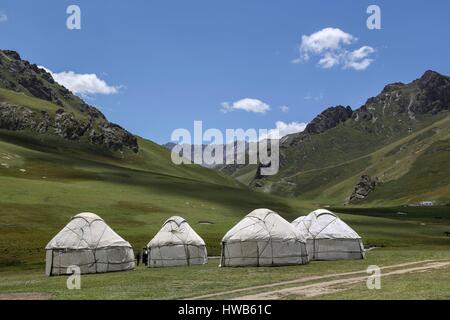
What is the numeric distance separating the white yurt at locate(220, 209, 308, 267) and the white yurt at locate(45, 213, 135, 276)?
28.7ft

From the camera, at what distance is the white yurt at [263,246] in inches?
1585

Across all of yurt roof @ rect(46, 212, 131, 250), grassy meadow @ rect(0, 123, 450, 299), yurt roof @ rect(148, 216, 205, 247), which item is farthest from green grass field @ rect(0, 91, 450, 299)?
yurt roof @ rect(148, 216, 205, 247)

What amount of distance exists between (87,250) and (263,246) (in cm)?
1394

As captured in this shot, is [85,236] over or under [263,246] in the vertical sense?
over

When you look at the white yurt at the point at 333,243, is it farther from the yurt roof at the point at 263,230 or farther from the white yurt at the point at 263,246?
the white yurt at the point at 263,246

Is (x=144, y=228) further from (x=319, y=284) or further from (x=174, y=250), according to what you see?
(x=319, y=284)

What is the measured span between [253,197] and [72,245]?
326 ft

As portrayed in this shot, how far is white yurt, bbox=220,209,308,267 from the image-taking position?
40250 millimetres

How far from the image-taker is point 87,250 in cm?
4216

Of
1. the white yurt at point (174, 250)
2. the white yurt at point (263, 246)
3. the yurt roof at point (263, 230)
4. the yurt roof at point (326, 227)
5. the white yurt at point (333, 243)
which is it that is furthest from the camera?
the yurt roof at point (326, 227)

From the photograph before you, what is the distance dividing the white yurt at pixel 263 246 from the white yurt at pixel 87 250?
874 cm

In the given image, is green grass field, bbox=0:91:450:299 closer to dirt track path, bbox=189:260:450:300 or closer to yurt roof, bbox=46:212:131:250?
dirt track path, bbox=189:260:450:300

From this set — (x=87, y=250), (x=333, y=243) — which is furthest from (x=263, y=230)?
(x=87, y=250)

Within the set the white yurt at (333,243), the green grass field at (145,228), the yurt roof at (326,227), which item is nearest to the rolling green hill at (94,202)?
the green grass field at (145,228)
